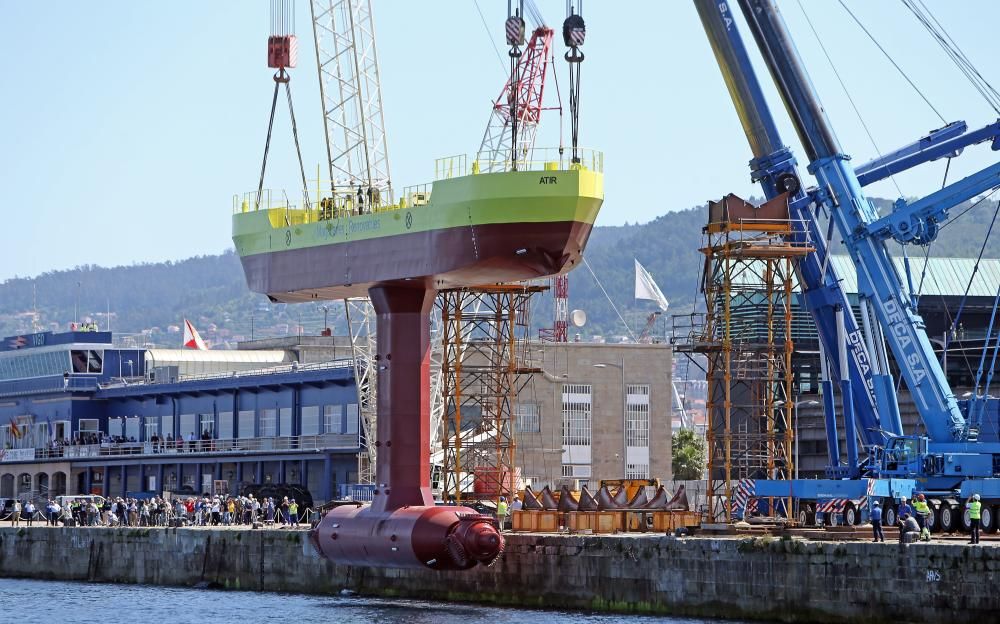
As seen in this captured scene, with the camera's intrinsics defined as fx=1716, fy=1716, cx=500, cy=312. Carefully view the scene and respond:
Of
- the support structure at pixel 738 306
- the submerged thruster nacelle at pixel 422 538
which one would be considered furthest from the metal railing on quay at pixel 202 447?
the submerged thruster nacelle at pixel 422 538

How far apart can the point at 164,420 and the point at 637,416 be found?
3638 cm

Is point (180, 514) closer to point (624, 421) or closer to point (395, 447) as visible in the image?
point (395, 447)

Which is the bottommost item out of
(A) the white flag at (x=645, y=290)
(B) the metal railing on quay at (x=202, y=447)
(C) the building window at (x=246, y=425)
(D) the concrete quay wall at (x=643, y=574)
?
(D) the concrete quay wall at (x=643, y=574)

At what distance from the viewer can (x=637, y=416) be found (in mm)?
118625

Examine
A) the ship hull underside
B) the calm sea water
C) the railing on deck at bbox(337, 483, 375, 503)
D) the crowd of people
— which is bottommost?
the calm sea water

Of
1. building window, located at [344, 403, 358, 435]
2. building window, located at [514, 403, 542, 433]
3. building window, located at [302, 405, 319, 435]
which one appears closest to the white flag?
building window, located at [514, 403, 542, 433]

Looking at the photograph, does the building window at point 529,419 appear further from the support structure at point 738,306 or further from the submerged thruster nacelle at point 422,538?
the submerged thruster nacelle at point 422,538

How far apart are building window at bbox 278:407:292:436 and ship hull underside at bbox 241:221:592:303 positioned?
40.0 metres

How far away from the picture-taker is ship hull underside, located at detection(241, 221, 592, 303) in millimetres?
65750

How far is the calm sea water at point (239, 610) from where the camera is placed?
61469 millimetres

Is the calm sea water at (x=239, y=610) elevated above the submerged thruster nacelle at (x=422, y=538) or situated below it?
below

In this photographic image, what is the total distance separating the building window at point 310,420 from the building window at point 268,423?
3.41m

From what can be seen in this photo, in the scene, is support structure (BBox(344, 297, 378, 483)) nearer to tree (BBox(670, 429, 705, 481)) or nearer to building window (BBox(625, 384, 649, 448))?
building window (BBox(625, 384, 649, 448))

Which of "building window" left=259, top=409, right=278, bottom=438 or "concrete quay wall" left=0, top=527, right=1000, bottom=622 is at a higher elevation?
"building window" left=259, top=409, right=278, bottom=438
